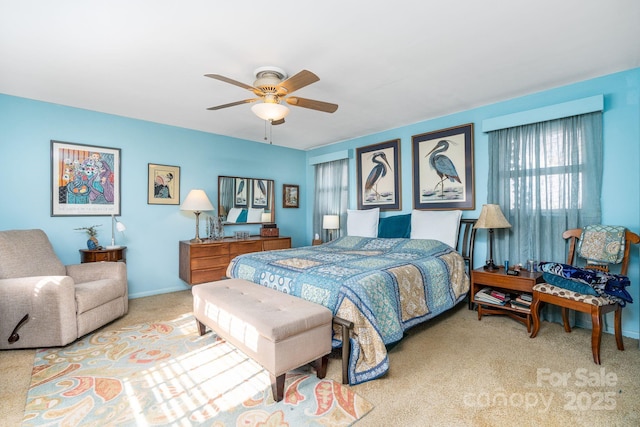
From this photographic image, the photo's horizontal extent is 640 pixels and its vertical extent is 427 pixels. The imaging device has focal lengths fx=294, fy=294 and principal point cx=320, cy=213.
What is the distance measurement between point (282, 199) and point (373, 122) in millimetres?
2265

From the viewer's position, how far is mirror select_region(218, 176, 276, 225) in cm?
480

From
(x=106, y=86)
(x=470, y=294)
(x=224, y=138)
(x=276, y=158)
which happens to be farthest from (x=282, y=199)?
(x=470, y=294)

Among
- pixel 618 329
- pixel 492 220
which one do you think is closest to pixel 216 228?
pixel 492 220

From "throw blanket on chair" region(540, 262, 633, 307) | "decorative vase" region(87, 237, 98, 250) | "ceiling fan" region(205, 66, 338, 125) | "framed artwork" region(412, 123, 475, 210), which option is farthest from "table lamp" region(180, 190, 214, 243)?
"throw blanket on chair" region(540, 262, 633, 307)

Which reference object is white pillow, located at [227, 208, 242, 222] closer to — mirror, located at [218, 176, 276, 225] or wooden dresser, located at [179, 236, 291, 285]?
mirror, located at [218, 176, 276, 225]

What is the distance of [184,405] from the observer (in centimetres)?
175

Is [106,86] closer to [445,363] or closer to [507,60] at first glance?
[507,60]

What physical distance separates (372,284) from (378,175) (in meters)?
2.82

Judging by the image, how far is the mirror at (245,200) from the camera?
15.8 ft

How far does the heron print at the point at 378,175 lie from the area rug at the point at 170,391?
10.1 feet

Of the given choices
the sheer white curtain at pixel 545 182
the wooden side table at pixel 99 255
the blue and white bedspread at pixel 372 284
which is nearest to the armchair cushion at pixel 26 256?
the wooden side table at pixel 99 255

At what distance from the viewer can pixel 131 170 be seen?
3.98m

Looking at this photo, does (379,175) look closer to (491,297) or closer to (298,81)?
(491,297)

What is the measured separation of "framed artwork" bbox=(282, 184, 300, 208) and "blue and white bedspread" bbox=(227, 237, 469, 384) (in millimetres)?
2202
